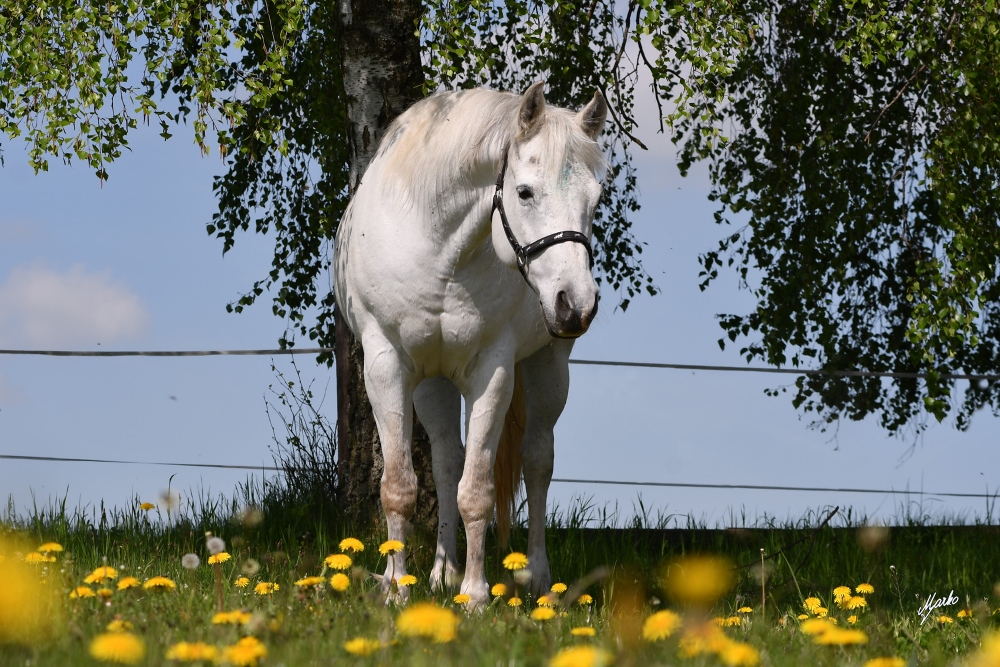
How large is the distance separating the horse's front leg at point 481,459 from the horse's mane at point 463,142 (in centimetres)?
69

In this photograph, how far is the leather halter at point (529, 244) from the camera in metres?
3.32

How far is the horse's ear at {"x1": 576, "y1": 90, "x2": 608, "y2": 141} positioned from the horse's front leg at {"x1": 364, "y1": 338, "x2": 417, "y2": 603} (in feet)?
3.52

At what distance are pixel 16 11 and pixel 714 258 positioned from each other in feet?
16.5

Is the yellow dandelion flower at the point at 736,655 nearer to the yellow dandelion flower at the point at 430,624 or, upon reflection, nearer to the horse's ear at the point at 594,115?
the yellow dandelion flower at the point at 430,624

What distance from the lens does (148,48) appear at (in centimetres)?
733

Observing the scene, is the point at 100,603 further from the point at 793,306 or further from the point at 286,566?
the point at 793,306

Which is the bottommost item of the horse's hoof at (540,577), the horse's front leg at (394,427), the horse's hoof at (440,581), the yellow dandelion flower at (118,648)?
the horse's hoof at (540,577)

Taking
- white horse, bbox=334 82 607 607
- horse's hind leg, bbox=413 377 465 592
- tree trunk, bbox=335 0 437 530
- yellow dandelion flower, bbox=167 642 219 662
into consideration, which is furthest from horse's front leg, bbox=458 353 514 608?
yellow dandelion flower, bbox=167 642 219 662

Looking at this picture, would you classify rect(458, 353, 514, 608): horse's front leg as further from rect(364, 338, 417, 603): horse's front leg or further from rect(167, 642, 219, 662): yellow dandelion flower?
rect(167, 642, 219, 662): yellow dandelion flower

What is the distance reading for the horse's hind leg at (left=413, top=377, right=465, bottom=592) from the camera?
4.35 m

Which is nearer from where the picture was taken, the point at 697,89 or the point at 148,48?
the point at 697,89

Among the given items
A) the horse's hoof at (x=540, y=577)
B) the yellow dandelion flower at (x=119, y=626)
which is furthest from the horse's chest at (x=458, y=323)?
the yellow dandelion flower at (x=119, y=626)

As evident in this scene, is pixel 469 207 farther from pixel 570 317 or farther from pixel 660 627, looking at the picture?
pixel 660 627

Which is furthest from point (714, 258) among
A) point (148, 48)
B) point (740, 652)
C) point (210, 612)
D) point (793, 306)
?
point (740, 652)
